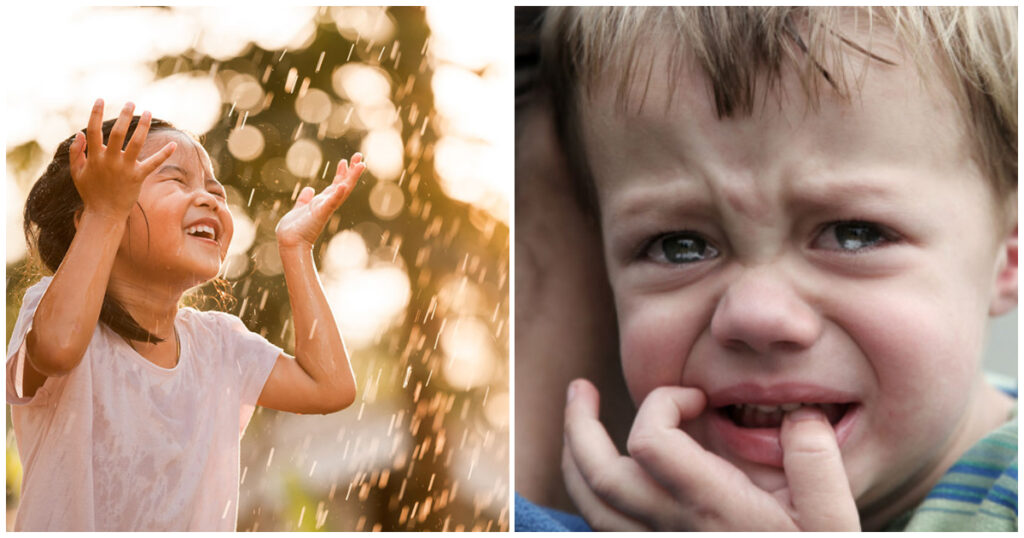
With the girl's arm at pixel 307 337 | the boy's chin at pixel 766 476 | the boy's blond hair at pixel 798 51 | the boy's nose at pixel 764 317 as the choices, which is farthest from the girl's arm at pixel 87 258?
the boy's chin at pixel 766 476

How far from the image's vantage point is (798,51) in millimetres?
1253

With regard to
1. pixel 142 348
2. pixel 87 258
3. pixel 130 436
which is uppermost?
pixel 87 258

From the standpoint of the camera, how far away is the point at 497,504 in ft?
4.41

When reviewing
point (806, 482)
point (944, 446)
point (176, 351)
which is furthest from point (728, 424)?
point (176, 351)

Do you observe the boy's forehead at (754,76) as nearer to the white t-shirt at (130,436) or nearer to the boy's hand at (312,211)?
the boy's hand at (312,211)

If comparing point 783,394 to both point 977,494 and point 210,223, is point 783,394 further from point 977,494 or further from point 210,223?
point 210,223

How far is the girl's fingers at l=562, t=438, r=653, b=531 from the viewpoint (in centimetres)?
131

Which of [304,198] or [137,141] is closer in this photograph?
[137,141]

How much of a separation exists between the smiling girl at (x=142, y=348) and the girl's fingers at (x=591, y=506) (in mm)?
348

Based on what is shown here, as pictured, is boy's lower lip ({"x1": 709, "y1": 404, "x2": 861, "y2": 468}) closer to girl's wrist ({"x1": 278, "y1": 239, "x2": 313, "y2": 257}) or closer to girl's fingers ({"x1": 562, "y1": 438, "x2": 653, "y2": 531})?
girl's fingers ({"x1": 562, "y1": 438, "x2": 653, "y2": 531})

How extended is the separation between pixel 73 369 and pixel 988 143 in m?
1.31

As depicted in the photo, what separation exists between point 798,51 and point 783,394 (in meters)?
0.48

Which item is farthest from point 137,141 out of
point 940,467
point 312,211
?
point 940,467

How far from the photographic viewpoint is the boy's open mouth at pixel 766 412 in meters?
1.28
